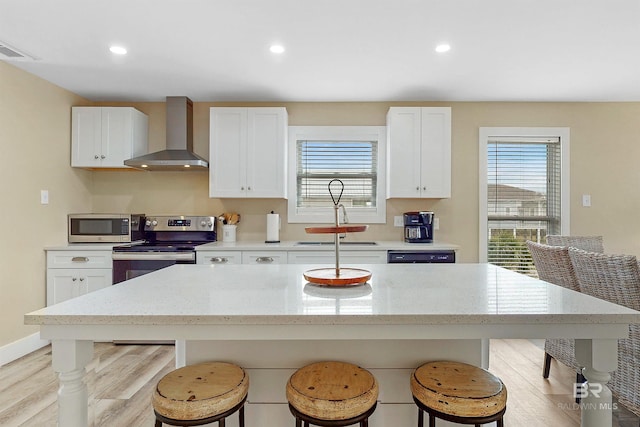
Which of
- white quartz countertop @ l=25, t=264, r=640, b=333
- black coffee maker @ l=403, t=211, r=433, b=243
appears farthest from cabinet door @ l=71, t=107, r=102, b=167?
black coffee maker @ l=403, t=211, r=433, b=243

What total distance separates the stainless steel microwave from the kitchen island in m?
2.32

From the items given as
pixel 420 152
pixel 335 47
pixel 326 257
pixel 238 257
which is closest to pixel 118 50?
pixel 335 47

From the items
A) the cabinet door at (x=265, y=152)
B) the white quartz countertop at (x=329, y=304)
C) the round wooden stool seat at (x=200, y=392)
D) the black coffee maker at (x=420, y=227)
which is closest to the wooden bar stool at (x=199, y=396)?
the round wooden stool seat at (x=200, y=392)

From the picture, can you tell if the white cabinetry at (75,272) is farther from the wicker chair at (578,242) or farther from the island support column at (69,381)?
the wicker chair at (578,242)

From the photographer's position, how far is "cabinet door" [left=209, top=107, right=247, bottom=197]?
11.7 ft

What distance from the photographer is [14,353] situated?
2.88 metres

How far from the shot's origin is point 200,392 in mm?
1223

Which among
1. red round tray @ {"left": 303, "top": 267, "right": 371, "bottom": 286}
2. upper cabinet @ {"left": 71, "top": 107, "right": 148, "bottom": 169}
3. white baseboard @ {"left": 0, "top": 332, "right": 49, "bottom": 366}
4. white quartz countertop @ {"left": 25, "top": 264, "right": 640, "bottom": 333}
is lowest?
white baseboard @ {"left": 0, "top": 332, "right": 49, "bottom": 366}

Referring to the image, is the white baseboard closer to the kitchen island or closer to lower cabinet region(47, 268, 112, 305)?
lower cabinet region(47, 268, 112, 305)

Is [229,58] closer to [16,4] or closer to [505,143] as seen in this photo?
[16,4]

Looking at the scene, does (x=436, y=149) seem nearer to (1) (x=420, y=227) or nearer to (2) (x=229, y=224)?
(1) (x=420, y=227)

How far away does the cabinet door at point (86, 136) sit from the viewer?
11.6 ft

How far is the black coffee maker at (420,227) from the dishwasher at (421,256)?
13.1 inches

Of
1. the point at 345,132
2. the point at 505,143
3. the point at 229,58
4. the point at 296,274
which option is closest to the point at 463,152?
the point at 505,143
